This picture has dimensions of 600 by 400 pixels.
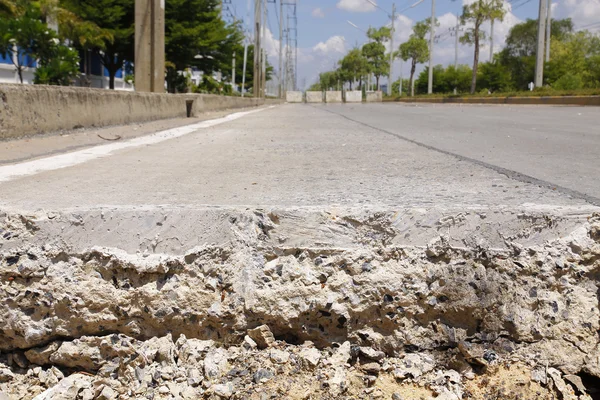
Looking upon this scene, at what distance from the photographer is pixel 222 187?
3016 millimetres

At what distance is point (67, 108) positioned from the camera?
625 cm

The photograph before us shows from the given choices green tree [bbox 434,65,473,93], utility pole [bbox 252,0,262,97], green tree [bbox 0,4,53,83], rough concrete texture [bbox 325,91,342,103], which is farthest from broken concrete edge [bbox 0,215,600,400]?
rough concrete texture [bbox 325,91,342,103]

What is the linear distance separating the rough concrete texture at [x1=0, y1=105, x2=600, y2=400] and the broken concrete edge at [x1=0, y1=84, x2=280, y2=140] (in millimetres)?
3359

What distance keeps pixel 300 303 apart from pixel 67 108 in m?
5.14

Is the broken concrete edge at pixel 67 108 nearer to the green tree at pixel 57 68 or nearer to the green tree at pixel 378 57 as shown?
the green tree at pixel 57 68

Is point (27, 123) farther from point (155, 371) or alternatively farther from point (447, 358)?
point (447, 358)

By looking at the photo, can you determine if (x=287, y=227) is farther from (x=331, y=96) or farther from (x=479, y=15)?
(x=331, y=96)

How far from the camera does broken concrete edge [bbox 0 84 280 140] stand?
5.11 meters

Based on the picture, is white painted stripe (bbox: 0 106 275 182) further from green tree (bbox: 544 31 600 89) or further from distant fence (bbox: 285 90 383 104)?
distant fence (bbox: 285 90 383 104)

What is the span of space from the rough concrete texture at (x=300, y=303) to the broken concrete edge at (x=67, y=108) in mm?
3359

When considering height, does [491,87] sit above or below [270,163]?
above

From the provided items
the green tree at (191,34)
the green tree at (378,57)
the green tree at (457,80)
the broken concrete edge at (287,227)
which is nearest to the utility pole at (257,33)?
the green tree at (191,34)

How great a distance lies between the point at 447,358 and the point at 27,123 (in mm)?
4760

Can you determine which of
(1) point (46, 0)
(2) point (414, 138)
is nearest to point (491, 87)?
(1) point (46, 0)
